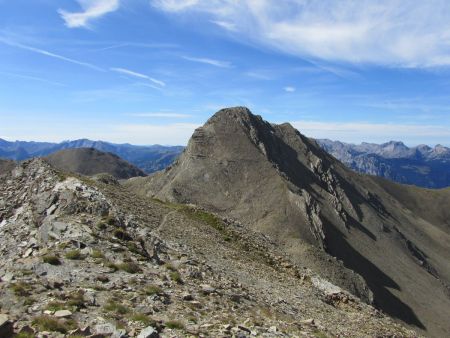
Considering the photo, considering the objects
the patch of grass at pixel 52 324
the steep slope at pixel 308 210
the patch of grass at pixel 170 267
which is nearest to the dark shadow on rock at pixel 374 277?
the steep slope at pixel 308 210

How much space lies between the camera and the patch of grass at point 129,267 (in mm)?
24430

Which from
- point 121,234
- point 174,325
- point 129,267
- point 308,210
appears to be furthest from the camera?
point 308,210

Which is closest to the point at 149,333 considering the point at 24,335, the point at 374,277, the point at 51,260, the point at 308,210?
the point at 24,335

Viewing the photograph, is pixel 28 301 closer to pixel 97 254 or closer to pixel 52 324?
pixel 52 324

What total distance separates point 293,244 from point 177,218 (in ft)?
189

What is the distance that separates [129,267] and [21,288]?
21.2 ft

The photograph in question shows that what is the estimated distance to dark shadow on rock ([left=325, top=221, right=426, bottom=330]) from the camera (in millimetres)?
98312

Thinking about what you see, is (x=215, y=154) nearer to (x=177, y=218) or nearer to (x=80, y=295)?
(x=177, y=218)

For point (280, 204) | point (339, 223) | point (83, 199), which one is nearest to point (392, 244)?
point (339, 223)

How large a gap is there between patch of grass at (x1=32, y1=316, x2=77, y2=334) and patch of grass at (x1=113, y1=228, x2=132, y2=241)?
1284 cm

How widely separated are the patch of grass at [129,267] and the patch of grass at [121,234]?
16.0ft

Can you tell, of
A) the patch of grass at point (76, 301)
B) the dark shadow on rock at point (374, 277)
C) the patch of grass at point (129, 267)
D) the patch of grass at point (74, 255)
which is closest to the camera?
the patch of grass at point (76, 301)

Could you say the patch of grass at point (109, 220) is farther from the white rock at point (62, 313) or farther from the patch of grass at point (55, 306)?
the white rock at point (62, 313)

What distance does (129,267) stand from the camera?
80.6 ft
